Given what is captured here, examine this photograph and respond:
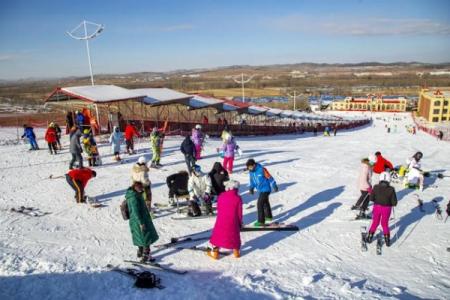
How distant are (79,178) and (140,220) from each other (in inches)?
150

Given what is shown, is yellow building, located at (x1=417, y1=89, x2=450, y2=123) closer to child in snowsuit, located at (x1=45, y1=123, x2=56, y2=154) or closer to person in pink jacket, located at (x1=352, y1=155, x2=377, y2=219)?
person in pink jacket, located at (x1=352, y1=155, x2=377, y2=219)

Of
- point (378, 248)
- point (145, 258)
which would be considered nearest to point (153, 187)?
point (145, 258)

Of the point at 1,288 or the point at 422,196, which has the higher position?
the point at 1,288

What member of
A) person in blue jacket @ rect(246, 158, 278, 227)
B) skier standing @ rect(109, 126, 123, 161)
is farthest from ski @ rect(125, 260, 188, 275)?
skier standing @ rect(109, 126, 123, 161)

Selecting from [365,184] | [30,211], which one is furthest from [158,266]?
[365,184]

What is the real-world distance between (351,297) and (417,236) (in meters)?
3.44

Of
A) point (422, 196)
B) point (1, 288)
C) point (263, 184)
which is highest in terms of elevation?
point (263, 184)

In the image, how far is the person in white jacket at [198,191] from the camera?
26.8ft

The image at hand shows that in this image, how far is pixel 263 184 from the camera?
305 inches

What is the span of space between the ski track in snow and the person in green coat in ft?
1.67

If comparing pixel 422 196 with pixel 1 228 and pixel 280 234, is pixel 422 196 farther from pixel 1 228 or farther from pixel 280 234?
pixel 1 228

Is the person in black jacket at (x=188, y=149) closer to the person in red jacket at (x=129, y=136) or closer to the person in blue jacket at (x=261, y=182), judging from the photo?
the person in blue jacket at (x=261, y=182)

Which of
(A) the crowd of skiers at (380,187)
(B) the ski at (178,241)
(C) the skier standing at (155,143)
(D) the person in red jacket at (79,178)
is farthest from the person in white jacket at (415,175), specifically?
(D) the person in red jacket at (79,178)

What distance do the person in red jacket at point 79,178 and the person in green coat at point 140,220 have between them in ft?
11.2
